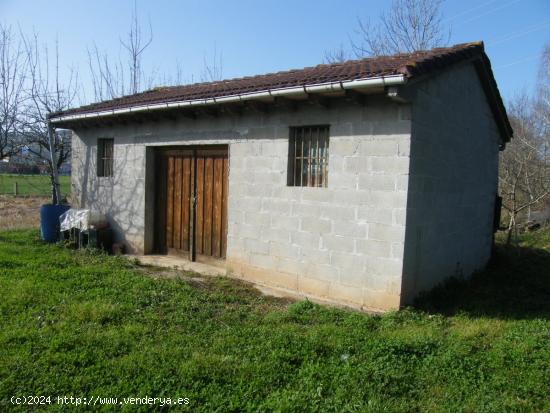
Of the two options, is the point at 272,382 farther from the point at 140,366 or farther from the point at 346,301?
the point at 346,301

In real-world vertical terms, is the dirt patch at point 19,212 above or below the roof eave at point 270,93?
below

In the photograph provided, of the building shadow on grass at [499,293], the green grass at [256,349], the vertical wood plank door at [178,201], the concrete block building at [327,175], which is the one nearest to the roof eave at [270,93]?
the concrete block building at [327,175]

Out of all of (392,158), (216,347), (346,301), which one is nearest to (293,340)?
(216,347)

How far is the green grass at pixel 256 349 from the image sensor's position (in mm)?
3291

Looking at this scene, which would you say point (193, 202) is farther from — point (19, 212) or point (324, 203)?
point (19, 212)

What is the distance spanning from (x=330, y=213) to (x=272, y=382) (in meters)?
3.09

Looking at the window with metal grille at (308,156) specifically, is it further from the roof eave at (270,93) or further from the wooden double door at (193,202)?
the wooden double door at (193,202)

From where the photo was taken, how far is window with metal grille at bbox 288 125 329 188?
6371 mm

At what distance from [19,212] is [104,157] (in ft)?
23.3

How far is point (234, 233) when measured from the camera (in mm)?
7445

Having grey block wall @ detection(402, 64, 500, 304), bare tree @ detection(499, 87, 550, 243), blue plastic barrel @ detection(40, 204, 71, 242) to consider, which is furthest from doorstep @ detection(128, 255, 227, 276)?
bare tree @ detection(499, 87, 550, 243)

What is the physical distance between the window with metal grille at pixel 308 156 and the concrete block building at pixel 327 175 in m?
0.02

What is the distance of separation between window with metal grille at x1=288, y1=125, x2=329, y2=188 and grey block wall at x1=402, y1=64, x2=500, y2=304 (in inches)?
53.2

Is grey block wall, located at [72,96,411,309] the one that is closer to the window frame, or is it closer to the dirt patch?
the window frame
